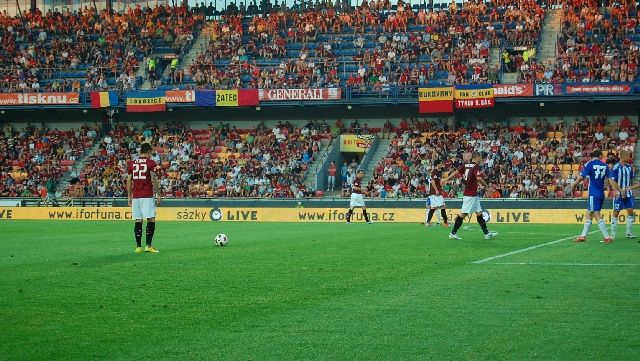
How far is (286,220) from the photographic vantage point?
1531 inches

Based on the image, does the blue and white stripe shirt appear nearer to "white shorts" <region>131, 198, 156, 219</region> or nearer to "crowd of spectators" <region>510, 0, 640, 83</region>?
"white shorts" <region>131, 198, 156, 219</region>

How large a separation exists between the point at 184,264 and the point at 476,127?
1366 inches

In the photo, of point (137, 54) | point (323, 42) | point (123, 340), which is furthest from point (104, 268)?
point (137, 54)

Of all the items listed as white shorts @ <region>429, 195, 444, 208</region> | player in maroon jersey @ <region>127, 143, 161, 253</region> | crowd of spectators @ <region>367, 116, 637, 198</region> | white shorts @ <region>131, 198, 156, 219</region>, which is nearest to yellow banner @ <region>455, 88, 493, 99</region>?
crowd of spectators @ <region>367, 116, 637, 198</region>

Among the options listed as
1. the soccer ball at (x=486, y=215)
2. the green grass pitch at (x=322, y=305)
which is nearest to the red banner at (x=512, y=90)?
the soccer ball at (x=486, y=215)

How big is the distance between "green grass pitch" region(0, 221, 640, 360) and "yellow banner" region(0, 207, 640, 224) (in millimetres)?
16622

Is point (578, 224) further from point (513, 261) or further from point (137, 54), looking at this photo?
point (137, 54)

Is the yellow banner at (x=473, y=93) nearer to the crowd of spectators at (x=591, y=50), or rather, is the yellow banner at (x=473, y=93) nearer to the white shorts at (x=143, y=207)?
the crowd of spectators at (x=591, y=50)

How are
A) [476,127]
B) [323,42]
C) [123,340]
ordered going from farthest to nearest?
[323,42], [476,127], [123,340]

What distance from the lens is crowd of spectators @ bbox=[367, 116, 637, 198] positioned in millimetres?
42000

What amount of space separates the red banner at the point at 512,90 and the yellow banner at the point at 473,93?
300 mm

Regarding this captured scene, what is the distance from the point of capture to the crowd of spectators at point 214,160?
47.0 m

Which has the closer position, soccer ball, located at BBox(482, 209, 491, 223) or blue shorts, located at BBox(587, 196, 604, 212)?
blue shorts, located at BBox(587, 196, 604, 212)

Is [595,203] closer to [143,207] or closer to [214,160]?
[143,207]
